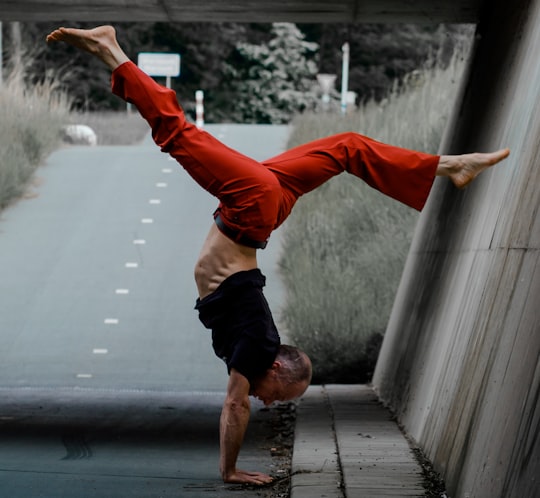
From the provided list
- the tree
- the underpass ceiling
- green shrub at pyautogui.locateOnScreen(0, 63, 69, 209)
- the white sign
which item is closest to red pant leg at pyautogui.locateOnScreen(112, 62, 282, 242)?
the underpass ceiling

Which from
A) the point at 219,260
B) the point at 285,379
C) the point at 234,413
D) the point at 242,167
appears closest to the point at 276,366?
the point at 285,379

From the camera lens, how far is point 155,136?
22.5ft

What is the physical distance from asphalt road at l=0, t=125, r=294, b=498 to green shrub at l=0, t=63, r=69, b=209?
14.0 inches

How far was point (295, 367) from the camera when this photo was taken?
682cm

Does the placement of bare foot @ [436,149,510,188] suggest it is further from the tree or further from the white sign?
the tree

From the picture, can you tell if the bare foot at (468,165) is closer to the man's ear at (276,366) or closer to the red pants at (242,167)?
the red pants at (242,167)

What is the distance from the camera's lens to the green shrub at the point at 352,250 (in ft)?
48.9

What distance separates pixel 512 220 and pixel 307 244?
12.6 m

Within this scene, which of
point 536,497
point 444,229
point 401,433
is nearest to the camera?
point 536,497

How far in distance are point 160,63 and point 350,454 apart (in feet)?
89.0

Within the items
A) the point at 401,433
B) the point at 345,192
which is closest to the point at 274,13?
the point at 401,433

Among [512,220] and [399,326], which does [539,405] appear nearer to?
[512,220]

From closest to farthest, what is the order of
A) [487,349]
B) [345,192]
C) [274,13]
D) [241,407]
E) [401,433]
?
1. [487,349]
2. [241,407]
3. [401,433]
4. [274,13]
5. [345,192]

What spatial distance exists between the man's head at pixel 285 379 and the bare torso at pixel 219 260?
0.53 meters
